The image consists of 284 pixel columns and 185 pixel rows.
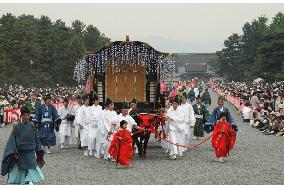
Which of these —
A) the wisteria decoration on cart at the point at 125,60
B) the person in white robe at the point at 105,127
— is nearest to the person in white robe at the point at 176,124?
the person in white robe at the point at 105,127

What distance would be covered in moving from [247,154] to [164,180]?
17.3 feet

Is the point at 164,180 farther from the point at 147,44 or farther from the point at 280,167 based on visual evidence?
the point at 147,44

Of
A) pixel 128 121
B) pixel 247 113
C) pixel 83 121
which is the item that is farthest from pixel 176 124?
pixel 247 113

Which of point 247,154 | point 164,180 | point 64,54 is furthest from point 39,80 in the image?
point 164,180

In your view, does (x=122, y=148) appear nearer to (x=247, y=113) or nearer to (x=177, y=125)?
(x=177, y=125)

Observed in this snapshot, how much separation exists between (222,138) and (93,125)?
396 centimetres

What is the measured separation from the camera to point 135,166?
565 inches

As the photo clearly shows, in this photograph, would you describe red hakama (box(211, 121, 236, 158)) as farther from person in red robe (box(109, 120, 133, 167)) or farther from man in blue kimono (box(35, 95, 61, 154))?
man in blue kimono (box(35, 95, 61, 154))

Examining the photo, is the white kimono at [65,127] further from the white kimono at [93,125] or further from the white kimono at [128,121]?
the white kimono at [128,121]

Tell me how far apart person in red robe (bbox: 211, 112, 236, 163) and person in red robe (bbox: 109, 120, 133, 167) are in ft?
7.48

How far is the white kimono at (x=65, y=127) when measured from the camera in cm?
1897

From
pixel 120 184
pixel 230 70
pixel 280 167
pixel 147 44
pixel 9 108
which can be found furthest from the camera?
pixel 230 70

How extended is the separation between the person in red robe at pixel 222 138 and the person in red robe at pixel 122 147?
7.48 ft

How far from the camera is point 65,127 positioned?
750 inches
